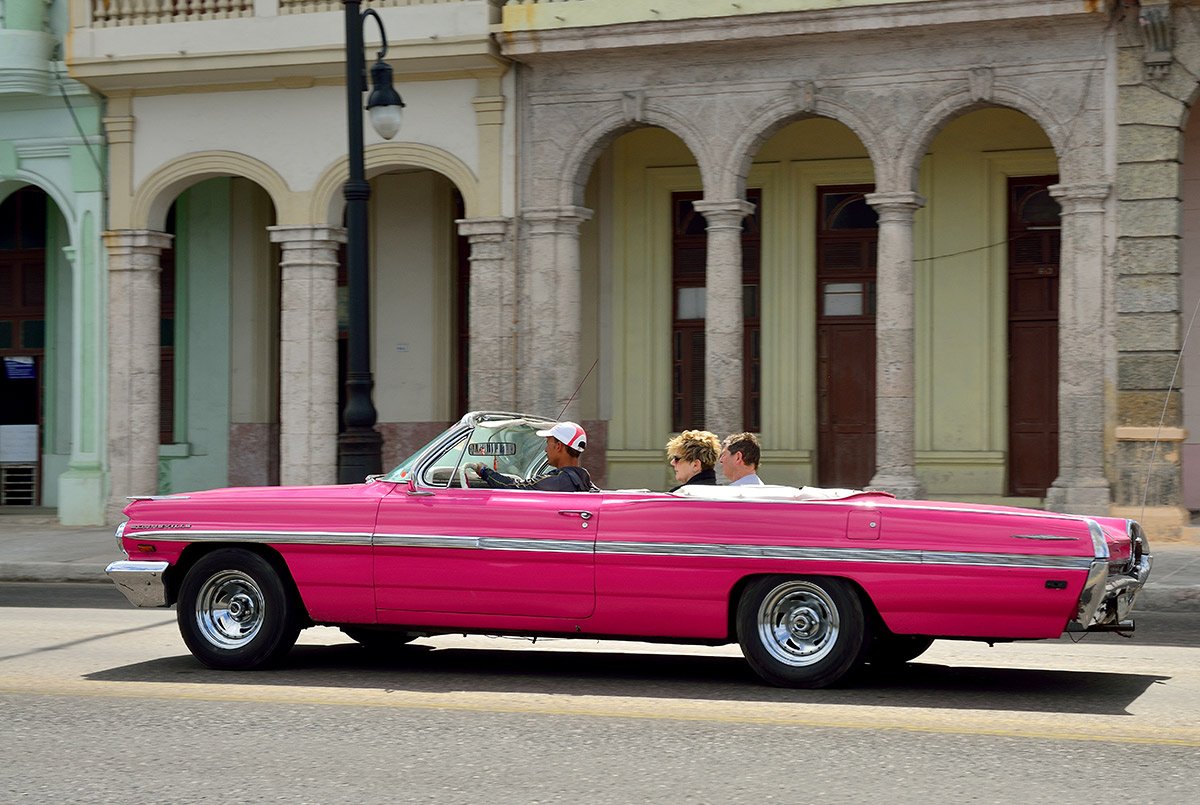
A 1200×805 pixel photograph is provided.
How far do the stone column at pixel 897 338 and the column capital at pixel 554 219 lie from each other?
11.4ft

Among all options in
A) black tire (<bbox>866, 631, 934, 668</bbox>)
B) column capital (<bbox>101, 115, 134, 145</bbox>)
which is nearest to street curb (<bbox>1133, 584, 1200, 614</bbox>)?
black tire (<bbox>866, 631, 934, 668</bbox>)

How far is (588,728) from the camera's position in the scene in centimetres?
757

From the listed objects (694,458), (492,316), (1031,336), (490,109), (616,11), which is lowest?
(694,458)

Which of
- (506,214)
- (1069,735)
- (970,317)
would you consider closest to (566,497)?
(1069,735)

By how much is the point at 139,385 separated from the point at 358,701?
48.6ft

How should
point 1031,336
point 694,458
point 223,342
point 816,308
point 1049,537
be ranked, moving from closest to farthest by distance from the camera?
point 1049,537
point 694,458
point 1031,336
point 816,308
point 223,342

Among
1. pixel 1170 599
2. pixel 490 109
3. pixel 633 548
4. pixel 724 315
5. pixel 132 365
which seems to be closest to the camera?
pixel 633 548

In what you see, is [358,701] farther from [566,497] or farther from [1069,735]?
[1069,735]

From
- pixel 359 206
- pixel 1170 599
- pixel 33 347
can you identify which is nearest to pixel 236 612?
pixel 359 206

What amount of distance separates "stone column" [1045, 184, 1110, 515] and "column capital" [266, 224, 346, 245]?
27.6 feet

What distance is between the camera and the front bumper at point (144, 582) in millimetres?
9555

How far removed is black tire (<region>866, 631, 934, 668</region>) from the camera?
367 inches

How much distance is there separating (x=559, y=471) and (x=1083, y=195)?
10603mm

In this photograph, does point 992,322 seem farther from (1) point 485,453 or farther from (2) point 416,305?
(1) point 485,453
